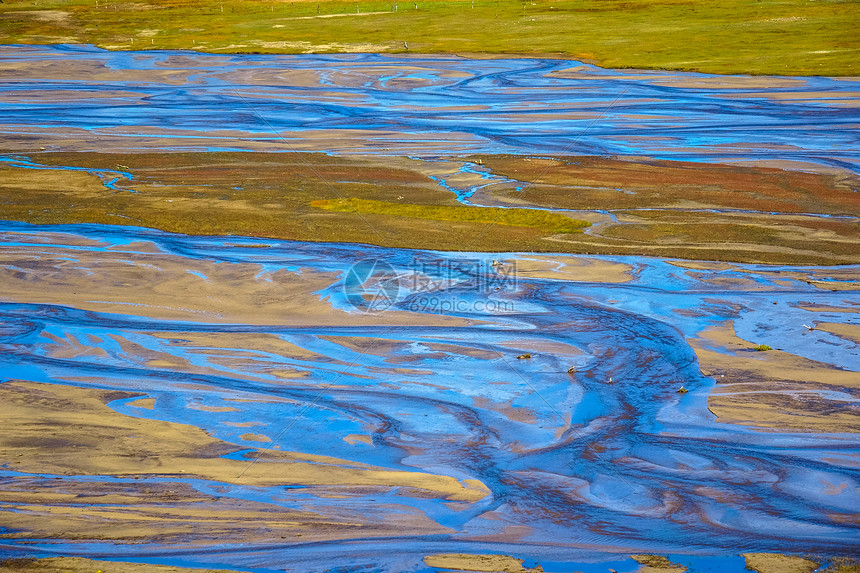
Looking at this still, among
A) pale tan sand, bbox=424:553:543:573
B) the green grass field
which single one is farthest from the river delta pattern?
the green grass field

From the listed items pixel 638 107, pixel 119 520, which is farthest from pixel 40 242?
pixel 638 107

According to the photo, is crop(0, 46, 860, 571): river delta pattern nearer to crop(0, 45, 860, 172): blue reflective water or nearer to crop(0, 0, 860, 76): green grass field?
crop(0, 45, 860, 172): blue reflective water

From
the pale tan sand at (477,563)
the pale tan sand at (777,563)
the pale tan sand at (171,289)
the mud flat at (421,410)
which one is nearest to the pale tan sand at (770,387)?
the mud flat at (421,410)

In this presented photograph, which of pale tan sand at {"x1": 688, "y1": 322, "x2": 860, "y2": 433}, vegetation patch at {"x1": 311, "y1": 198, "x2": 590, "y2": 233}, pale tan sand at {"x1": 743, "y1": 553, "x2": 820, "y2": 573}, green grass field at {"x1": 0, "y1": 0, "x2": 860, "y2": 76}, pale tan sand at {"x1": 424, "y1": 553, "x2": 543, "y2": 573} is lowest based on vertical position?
pale tan sand at {"x1": 743, "y1": 553, "x2": 820, "y2": 573}

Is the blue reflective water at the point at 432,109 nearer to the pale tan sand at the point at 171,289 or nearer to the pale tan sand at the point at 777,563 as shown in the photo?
the pale tan sand at the point at 171,289

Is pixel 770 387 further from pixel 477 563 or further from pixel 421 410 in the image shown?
pixel 477 563

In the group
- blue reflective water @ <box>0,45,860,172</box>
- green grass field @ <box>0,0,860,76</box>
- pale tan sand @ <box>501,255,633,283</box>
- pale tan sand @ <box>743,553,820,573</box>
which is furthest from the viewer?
green grass field @ <box>0,0,860,76</box>

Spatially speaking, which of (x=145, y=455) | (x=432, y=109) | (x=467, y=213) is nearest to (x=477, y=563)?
(x=145, y=455)
